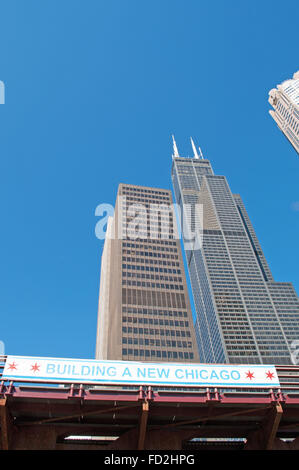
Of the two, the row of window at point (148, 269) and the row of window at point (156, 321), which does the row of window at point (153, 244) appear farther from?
the row of window at point (156, 321)

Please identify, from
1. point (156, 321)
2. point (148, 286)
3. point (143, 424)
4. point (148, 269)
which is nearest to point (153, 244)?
point (148, 269)

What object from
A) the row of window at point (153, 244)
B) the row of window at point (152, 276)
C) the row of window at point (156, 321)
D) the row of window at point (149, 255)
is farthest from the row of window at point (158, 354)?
the row of window at point (153, 244)

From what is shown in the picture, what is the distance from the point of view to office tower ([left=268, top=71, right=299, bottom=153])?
157000mm

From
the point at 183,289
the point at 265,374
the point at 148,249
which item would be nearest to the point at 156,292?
the point at 183,289

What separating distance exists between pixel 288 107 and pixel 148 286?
10674 centimetres

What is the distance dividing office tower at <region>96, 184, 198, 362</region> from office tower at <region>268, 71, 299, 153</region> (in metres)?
61.0

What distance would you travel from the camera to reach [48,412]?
18.1m

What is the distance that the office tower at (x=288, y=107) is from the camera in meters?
157

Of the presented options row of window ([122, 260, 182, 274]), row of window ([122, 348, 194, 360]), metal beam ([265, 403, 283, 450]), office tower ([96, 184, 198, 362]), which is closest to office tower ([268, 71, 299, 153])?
office tower ([96, 184, 198, 362])

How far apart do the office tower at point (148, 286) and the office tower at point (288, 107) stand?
200ft

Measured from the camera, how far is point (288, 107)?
16512 cm

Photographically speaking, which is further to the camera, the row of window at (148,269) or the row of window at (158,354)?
the row of window at (148,269)

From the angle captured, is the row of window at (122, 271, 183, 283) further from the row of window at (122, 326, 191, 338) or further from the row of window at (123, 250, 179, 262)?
the row of window at (122, 326, 191, 338)
